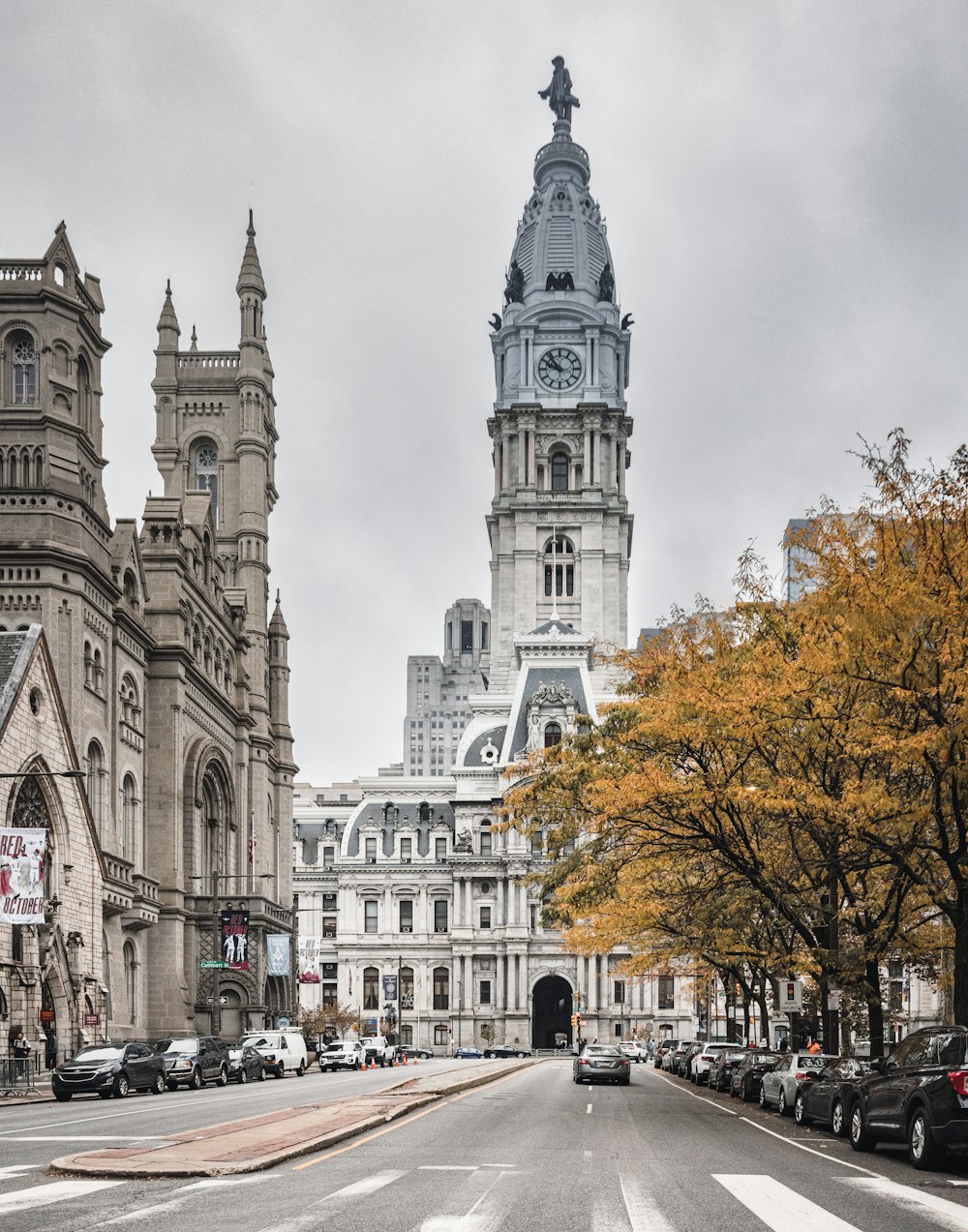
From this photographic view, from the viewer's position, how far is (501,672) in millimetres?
140125

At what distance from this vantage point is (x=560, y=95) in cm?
17112

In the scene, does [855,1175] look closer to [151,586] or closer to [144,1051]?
[144,1051]

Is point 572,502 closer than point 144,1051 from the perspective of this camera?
No

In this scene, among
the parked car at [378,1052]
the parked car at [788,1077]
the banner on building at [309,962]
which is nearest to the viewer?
the parked car at [788,1077]

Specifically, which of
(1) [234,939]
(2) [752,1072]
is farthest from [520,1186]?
(1) [234,939]

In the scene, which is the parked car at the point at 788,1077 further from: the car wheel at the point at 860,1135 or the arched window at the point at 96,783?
the arched window at the point at 96,783

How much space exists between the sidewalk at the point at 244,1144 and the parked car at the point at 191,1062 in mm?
15530

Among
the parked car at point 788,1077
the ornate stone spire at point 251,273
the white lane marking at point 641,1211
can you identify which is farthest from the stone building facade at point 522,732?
the white lane marking at point 641,1211

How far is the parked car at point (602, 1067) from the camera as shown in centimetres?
4912

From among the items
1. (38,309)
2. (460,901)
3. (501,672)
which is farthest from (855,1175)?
(501,672)

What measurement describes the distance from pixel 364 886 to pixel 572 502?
138 ft

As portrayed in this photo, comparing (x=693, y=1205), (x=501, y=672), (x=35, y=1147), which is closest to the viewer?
(x=693, y=1205)

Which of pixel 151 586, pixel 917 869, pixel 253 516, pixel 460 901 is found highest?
pixel 253 516

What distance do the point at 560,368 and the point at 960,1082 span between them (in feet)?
453
